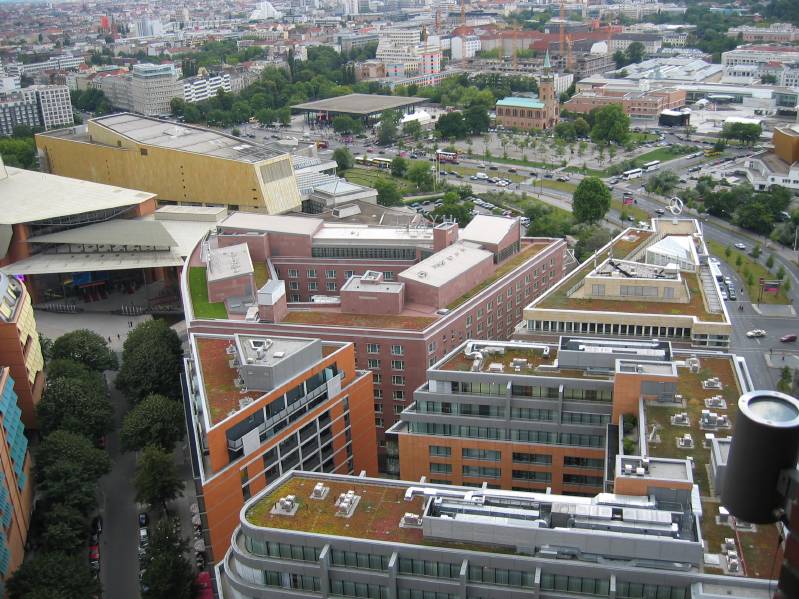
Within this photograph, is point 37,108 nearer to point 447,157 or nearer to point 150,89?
point 150,89

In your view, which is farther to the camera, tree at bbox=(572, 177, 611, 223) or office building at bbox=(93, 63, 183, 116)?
office building at bbox=(93, 63, 183, 116)

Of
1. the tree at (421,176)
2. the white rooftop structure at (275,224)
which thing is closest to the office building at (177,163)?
the white rooftop structure at (275,224)

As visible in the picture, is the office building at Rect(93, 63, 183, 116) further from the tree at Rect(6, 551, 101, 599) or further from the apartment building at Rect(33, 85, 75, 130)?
the tree at Rect(6, 551, 101, 599)

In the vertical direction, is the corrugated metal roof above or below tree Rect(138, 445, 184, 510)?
above

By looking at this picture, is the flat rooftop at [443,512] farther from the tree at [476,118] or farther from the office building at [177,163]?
the tree at [476,118]

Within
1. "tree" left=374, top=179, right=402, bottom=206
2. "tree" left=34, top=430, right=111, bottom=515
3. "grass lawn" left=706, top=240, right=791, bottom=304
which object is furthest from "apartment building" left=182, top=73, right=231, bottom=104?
"tree" left=34, top=430, right=111, bottom=515

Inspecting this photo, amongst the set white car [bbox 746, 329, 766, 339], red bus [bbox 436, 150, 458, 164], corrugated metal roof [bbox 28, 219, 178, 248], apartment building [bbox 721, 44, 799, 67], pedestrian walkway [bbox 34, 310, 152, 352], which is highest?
apartment building [bbox 721, 44, 799, 67]

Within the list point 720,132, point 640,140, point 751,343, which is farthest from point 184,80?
point 751,343
